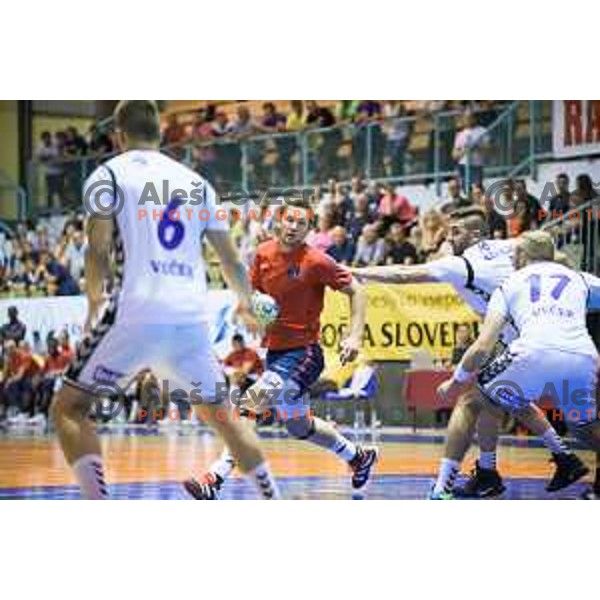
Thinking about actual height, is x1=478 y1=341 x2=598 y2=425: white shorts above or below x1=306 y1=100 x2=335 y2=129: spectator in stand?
below

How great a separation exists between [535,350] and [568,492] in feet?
2.62

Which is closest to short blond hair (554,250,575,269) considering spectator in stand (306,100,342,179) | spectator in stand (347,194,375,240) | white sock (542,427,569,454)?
white sock (542,427,569,454)

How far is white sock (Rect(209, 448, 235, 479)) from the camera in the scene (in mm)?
7750

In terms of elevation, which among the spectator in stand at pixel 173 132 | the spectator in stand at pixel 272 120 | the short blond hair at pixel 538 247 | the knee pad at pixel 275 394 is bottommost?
the knee pad at pixel 275 394

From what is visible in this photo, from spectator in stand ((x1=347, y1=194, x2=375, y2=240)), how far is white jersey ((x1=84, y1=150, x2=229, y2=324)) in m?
1.11

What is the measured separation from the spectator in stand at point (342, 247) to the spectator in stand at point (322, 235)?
32 millimetres

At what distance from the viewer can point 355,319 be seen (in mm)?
8023

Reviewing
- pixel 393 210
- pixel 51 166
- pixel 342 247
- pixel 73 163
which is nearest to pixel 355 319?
pixel 342 247

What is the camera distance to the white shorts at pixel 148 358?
6.97 metres

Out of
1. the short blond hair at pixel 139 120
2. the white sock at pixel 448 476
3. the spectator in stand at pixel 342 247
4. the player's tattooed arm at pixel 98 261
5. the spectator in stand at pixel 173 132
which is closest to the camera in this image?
the player's tattooed arm at pixel 98 261

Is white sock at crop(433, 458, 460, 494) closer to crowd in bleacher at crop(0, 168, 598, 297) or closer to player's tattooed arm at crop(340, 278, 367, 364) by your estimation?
player's tattooed arm at crop(340, 278, 367, 364)

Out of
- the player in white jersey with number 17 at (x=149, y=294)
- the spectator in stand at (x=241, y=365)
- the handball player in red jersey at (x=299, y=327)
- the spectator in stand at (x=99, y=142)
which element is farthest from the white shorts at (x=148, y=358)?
the spectator in stand at (x=99, y=142)

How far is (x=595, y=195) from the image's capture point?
841 centimetres

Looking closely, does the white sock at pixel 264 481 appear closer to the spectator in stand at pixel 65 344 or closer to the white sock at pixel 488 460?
the spectator in stand at pixel 65 344
